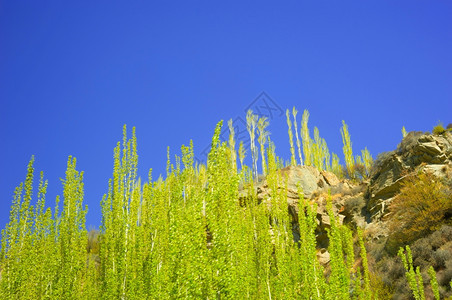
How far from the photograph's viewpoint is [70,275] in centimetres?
1348

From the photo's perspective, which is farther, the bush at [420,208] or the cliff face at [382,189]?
the cliff face at [382,189]

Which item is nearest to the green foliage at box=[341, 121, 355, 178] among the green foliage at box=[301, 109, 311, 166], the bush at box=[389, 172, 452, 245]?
the green foliage at box=[301, 109, 311, 166]

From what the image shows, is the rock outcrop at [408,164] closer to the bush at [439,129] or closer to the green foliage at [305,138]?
the bush at [439,129]

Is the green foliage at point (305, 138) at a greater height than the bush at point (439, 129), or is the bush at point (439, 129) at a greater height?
the green foliage at point (305, 138)

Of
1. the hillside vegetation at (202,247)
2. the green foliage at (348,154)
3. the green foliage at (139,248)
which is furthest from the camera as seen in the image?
the green foliage at (348,154)

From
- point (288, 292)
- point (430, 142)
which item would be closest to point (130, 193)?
point (288, 292)

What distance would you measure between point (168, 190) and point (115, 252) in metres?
4.89

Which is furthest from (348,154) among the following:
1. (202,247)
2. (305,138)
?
(202,247)

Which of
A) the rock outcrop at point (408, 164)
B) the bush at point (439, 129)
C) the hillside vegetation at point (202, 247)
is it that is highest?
the bush at point (439, 129)

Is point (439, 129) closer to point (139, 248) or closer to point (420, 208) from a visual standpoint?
point (420, 208)

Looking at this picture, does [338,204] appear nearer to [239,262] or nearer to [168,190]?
[168,190]

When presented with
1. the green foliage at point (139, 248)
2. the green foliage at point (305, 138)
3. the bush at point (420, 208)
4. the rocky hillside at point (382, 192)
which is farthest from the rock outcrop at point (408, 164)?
the green foliage at point (305, 138)

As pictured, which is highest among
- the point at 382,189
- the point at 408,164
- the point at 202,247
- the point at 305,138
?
the point at 305,138

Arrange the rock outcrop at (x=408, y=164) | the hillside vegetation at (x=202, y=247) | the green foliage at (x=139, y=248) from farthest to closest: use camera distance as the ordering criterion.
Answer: the rock outcrop at (x=408, y=164) < the green foliage at (x=139, y=248) < the hillside vegetation at (x=202, y=247)
